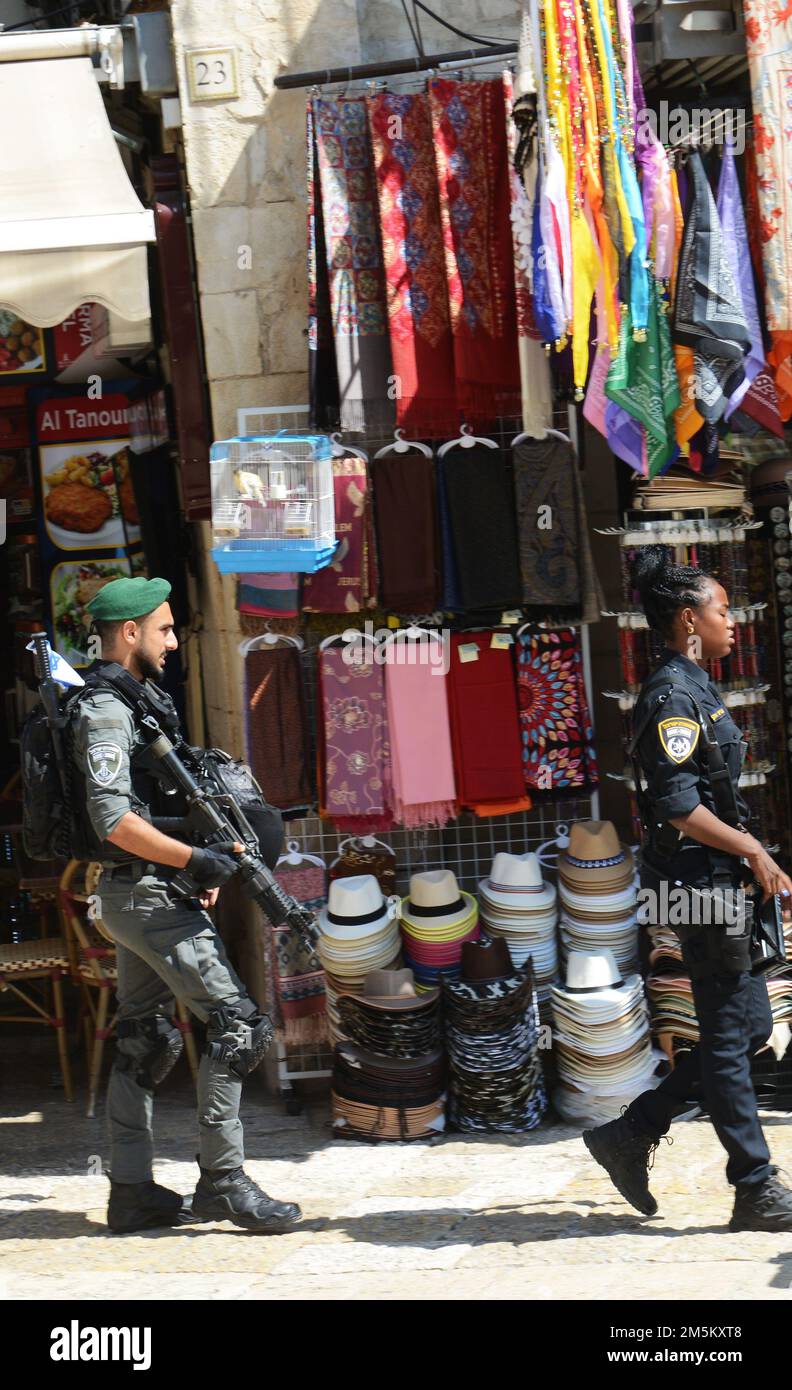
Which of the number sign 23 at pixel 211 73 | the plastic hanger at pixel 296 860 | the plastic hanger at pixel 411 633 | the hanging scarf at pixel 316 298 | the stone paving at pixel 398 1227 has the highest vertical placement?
the number sign 23 at pixel 211 73

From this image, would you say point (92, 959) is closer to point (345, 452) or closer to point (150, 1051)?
point (150, 1051)

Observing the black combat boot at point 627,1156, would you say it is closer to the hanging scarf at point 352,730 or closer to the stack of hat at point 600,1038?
the stack of hat at point 600,1038

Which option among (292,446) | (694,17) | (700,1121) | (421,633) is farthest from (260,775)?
(694,17)

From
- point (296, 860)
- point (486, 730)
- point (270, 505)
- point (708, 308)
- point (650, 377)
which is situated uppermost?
point (708, 308)

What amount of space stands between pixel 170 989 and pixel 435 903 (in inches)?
51.9

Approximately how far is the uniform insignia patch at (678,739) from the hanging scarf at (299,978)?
2.07m

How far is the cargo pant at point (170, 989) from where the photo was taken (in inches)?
191

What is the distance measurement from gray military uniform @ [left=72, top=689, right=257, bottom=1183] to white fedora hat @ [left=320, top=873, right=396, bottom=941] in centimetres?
94

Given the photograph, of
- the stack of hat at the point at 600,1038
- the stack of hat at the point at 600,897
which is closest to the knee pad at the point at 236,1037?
the stack of hat at the point at 600,1038

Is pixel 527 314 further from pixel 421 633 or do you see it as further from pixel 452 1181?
pixel 452 1181

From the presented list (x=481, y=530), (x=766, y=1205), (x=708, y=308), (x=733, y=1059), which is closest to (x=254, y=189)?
(x=481, y=530)

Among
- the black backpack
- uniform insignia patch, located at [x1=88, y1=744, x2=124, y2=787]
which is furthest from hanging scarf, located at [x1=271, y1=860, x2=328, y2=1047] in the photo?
uniform insignia patch, located at [x1=88, y1=744, x2=124, y2=787]

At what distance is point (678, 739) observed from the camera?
457 cm

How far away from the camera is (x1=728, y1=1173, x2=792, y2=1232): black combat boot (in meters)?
4.53
